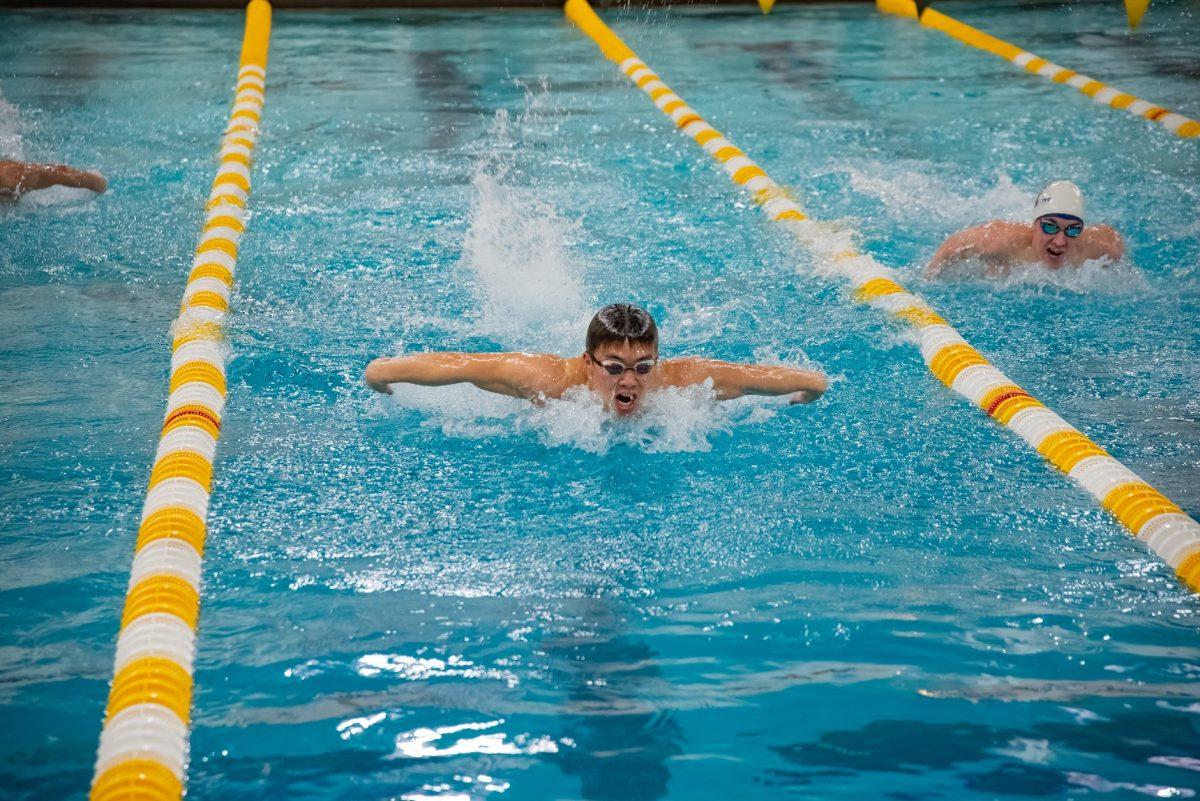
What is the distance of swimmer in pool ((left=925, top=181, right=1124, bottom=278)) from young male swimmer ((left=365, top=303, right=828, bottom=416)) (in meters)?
1.80

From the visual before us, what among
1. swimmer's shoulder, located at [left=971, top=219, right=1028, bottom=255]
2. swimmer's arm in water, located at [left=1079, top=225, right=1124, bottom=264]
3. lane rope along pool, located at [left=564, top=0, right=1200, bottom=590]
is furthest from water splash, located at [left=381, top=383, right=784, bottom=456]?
swimmer's arm in water, located at [left=1079, top=225, right=1124, bottom=264]

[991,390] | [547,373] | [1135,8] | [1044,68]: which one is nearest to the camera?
[547,373]

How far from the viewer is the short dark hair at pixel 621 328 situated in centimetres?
368

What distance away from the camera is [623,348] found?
3682 mm

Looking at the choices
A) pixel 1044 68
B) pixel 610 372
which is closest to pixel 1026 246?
pixel 610 372

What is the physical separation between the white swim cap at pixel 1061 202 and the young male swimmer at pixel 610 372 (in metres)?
1.90

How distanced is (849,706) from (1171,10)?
468 inches

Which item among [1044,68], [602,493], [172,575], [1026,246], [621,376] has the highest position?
[1044,68]

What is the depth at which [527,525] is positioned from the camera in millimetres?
3506

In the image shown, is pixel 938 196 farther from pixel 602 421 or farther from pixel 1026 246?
pixel 602 421

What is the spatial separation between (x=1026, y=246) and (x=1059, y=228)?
25 centimetres

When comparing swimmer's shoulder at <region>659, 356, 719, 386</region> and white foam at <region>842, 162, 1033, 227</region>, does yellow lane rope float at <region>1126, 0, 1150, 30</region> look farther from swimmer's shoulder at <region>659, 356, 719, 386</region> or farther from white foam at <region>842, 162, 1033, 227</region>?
swimmer's shoulder at <region>659, 356, 719, 386</region>

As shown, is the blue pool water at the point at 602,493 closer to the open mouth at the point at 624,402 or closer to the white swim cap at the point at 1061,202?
the open mouth at the point at 624,402

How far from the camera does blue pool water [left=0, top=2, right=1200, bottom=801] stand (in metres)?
2.64
